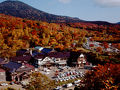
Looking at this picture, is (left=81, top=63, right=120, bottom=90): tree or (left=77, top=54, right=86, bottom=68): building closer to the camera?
(left=81, top=63, right=120, bottom=90): tree

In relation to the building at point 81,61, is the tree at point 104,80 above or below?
above

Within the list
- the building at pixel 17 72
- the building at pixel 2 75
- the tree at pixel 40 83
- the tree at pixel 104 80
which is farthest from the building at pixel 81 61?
the tree at pixel 40 83

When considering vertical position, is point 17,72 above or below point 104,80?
below

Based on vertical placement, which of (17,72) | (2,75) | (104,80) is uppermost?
(104,80)

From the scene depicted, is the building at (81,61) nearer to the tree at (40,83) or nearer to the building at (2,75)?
the building at (2,75)

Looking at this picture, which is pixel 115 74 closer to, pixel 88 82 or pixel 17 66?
pixel 88 82

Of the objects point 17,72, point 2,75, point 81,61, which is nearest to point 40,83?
point 17,72

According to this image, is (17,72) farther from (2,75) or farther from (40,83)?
(40,83)

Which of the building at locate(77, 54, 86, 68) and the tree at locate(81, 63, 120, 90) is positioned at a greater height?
the tree at locate(81, 63, 120, 90)

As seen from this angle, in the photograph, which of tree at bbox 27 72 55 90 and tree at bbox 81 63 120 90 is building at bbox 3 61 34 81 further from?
tree at bbox 81 63 120 90

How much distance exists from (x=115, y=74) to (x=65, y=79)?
12.9 metres

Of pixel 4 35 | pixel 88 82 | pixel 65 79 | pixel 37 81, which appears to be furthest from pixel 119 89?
pixel 4 35

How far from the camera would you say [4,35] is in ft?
191

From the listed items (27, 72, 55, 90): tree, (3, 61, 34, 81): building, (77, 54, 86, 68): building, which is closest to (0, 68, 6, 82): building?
(3, 61, 34, 81): building
